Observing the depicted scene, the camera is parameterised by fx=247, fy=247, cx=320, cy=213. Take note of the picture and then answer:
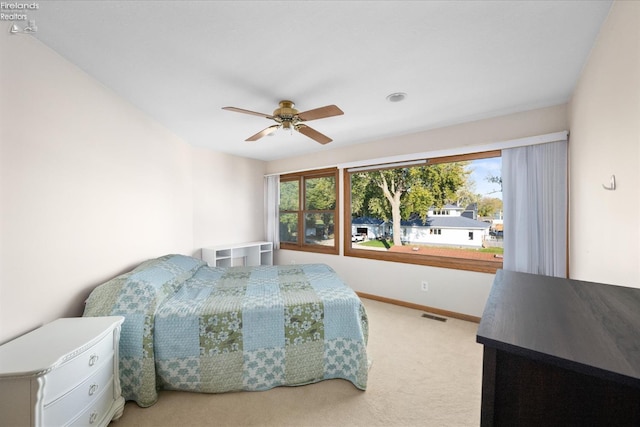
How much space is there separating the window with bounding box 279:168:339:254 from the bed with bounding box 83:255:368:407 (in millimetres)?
2268

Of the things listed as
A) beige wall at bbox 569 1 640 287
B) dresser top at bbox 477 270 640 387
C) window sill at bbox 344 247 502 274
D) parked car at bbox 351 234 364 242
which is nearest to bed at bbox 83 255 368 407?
dresser top at bbox 477 270 640 387

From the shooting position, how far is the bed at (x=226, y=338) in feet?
5.45

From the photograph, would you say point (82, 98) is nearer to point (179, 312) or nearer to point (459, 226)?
point (179, 312)

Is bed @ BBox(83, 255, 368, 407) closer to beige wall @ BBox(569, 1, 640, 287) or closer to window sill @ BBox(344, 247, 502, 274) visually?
beige wall @ BBox(569, 1, 640, 287)

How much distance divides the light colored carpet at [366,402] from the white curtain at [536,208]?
3.70 ft

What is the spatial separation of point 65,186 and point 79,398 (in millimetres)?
1314

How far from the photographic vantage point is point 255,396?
1749 mm

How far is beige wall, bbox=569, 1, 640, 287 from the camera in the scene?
115 cm

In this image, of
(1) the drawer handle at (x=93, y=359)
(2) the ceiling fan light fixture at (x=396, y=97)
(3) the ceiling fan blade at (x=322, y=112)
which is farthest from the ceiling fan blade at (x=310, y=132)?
(1) the drawer handle at (x=93, y=359)

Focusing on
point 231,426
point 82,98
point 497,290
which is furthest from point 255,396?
point 82,98

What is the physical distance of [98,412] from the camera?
1.40 metres

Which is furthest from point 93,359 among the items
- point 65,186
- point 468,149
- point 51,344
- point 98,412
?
point 468,149

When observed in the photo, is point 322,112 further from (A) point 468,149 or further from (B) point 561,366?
(A) point 468,149

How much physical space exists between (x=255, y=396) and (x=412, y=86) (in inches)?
106
